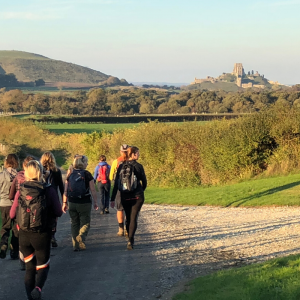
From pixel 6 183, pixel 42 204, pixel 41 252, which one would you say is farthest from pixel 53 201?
pixel 6 183

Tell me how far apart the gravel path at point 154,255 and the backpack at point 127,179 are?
48.3 inches

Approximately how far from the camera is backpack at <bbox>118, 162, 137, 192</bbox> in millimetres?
9727

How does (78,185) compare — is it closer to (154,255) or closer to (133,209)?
(133,209)

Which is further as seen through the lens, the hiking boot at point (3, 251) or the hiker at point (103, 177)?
the hiker at point (103, 177)

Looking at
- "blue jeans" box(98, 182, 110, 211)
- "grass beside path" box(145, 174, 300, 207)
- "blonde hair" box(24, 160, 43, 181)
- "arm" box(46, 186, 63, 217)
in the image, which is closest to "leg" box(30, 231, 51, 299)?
"arm" box(46, 186, 63, 217)

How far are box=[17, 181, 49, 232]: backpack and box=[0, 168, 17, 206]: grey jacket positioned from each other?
253 centimetres

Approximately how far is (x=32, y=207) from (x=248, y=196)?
1540cm

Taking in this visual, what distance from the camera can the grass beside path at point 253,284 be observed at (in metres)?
5.82

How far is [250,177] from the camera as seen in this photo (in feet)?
90.8

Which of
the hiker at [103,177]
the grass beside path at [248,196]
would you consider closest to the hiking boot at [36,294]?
the hiker at [103,177]

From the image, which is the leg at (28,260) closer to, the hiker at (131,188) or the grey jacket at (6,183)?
the grey jacket at (6,183)

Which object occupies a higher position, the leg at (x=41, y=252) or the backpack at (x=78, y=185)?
the backpack at (x=78, y=185)

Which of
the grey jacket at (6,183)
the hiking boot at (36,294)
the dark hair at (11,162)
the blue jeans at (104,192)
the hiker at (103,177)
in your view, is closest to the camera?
the hiking boot at (36,294)

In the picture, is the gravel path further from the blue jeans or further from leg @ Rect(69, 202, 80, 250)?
the blue jeans
